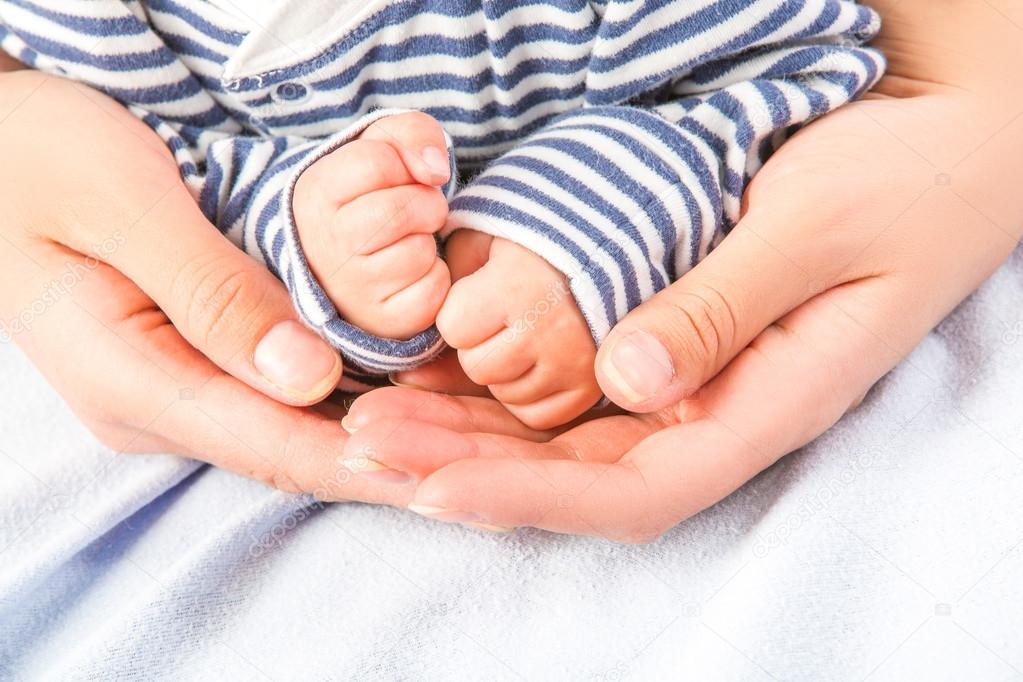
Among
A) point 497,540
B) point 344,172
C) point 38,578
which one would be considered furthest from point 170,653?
Answer: point 344,172

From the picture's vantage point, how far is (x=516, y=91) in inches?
32.3

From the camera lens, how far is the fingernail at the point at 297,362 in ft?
2.21

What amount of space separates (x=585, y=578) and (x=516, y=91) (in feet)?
1.37

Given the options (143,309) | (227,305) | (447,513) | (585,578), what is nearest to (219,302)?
(227,305)

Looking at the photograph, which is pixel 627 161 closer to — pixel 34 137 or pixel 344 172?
pixel 344 172

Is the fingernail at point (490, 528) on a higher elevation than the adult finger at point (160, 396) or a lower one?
lower

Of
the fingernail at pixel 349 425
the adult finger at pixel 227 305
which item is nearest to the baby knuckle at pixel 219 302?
the adult finger at pixel 227 305

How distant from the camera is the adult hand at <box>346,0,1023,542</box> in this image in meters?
0.63

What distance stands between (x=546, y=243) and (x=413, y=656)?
0.31m

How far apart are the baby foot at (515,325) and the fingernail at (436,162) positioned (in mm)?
71

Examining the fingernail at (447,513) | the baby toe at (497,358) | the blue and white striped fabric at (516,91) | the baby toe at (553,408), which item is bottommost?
the baby toe at (553,408)

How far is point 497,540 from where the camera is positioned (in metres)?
0.70

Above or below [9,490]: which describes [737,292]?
above

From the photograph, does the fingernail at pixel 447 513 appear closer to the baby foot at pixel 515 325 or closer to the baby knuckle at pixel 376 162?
the baby foot at pixel 515 325
